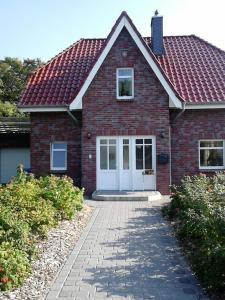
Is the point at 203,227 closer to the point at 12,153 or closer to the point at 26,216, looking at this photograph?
the point at 26,216

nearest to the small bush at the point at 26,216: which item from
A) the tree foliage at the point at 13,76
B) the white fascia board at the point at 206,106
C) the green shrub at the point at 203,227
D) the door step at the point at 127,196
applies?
the door step at the point at 127,196

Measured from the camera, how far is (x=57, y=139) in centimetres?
1867

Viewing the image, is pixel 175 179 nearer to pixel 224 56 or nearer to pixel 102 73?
pixel 102 73

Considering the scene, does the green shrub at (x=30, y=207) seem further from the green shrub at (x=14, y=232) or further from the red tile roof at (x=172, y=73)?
the red tile roof at (x=172, y=73)

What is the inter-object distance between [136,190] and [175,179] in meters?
2.08

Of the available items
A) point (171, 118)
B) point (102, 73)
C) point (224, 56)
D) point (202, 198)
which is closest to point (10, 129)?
point (102, 73)

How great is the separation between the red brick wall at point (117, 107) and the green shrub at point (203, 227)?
5120 millimetres

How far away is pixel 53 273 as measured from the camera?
6852mm

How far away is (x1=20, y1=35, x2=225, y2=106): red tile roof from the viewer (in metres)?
18.4

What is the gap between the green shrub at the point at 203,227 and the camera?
5.91 meters

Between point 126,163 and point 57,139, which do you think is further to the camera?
point 57,139

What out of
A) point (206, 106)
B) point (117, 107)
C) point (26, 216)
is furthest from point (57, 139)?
point (26, 216)

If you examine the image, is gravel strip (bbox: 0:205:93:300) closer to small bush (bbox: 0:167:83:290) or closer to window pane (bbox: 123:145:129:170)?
small bush (bbox: 0:167:83:290)

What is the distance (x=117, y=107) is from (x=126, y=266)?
10855mm
